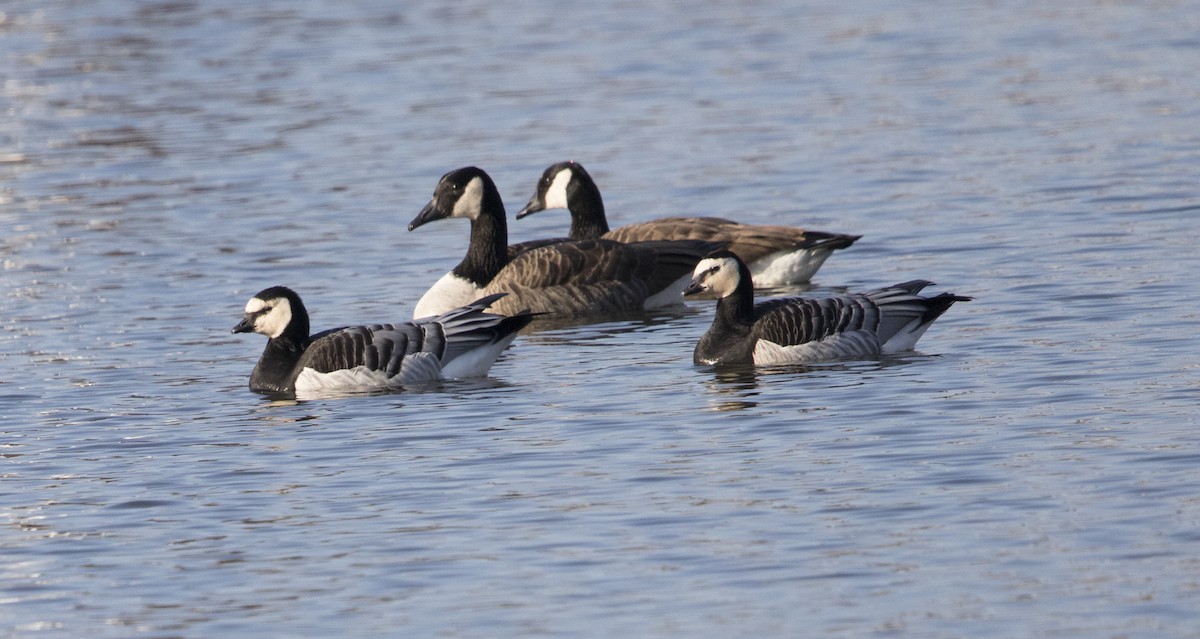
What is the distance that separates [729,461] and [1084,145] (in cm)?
1369

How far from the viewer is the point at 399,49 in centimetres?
3700

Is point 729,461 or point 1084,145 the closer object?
point 729,461

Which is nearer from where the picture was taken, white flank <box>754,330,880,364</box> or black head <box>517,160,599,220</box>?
white flank <box>754,330,880,364</box>

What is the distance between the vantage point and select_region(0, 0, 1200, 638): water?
9773 mm

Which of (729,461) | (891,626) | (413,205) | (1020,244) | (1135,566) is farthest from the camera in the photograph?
(413,205)

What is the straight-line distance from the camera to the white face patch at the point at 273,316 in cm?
1523

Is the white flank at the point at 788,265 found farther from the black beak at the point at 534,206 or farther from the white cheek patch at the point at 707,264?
the white cheek patch at the point at 707,264

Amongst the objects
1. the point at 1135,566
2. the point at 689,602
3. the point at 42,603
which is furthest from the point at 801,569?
the point at 42,603

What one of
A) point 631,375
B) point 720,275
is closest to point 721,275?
point 720,275

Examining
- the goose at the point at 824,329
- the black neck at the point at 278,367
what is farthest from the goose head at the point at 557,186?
the black neck at the point at 278,367

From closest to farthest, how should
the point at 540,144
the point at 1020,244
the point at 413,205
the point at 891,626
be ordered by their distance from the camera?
the point at 891,626, the point at 1020,244, the point at 413,205, the point at 540,144

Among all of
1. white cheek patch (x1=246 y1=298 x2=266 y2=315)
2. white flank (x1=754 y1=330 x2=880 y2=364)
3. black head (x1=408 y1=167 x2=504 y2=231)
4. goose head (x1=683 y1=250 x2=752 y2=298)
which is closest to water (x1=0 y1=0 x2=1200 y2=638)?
white flank (x1=754 y1=330 x2=880 y2=364)

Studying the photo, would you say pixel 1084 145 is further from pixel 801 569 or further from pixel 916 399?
pixel 801 569

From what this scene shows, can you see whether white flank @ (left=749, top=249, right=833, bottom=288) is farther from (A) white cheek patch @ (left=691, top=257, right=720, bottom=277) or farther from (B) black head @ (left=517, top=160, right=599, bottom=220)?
(A) white cheek patch @ (left=691, top=257, right=720, bottom=277)
